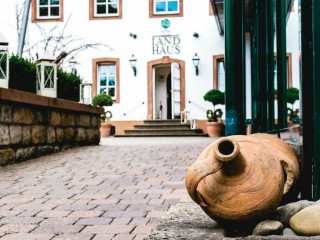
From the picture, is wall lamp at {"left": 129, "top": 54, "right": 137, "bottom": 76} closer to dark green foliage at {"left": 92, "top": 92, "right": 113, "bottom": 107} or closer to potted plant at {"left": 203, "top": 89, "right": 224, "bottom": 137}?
dark green foliage at {"left": 92, "top": 92, "right": 113, "bottom": 107}

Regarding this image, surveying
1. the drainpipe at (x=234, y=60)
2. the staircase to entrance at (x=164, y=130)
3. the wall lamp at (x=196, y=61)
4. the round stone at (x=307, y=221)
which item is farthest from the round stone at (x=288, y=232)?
the wall lamp at (x=196, y=61)

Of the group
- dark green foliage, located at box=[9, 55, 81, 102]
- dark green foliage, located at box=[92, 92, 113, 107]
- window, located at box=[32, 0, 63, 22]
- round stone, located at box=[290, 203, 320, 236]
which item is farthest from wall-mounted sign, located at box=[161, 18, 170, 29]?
round stone, located at box=[290, 203, 320, 236]

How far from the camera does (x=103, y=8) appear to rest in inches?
676

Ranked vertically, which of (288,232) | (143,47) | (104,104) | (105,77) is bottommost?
(288,232)

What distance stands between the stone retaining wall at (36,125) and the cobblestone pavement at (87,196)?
0.26 metres

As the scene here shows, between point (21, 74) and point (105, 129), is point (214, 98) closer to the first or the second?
point (105, 129)

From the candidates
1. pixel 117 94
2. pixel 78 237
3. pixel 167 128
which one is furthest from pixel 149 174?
pixel 117 94

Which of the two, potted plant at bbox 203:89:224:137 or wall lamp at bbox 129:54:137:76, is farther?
wall lamp at bbox 129:54:137:76

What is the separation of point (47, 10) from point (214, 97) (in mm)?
7692

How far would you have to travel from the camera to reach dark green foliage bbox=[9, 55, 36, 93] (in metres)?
6.87

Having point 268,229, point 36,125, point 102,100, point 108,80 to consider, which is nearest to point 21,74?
point 36,125

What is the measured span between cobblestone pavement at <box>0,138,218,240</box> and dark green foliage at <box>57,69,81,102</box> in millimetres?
2616

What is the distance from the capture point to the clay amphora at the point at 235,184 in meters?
1.83

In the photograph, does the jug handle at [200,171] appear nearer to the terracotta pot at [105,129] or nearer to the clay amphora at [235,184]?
the clay amphora at [235,184]
